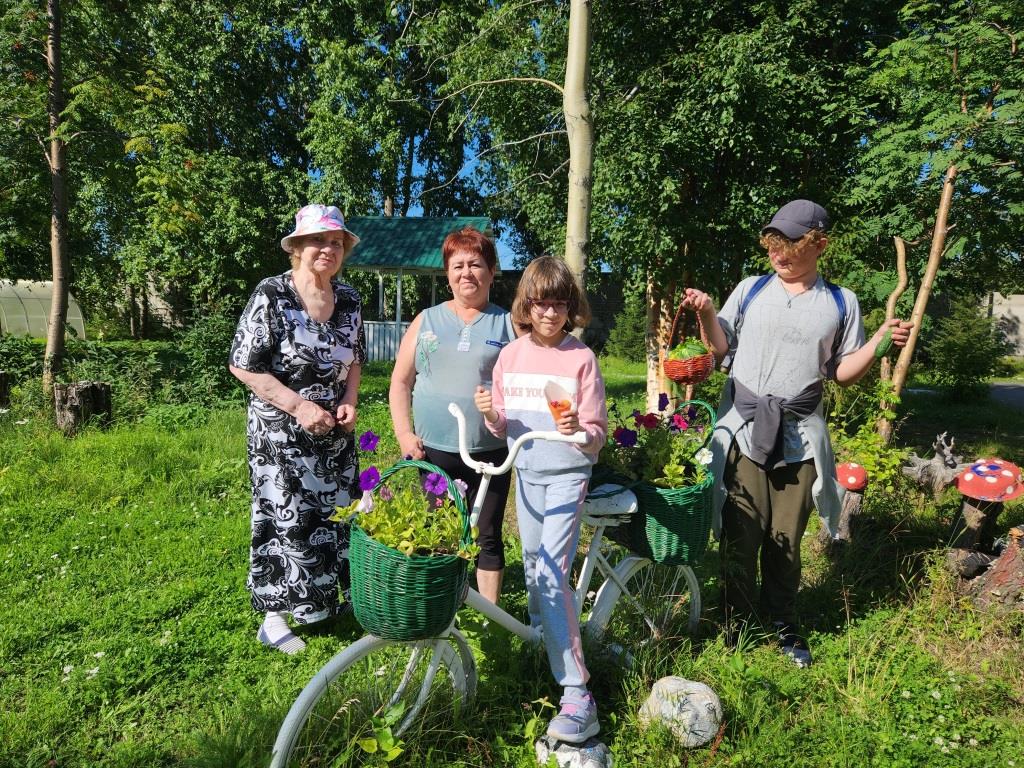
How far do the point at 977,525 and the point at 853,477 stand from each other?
2.49 ft

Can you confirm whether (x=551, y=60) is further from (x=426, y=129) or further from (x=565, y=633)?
(x=426, y=129)

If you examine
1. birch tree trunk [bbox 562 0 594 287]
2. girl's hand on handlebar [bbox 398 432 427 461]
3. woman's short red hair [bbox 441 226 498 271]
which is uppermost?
birch tree trunk [bbox 562 0 594 287]

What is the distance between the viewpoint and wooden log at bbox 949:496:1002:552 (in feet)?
11.3

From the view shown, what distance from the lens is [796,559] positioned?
2.80m

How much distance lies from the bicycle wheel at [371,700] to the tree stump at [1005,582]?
110 inches

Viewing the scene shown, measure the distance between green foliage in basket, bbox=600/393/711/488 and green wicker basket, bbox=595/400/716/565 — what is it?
2.3 inches

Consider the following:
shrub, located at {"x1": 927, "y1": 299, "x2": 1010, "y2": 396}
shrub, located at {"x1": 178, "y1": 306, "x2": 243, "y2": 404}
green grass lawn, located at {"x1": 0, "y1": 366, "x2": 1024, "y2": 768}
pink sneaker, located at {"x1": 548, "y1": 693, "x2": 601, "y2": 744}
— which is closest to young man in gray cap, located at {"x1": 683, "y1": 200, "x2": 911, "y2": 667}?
green grass lawn, located at {"x1": 0, "y1": 366, "x2": 1024, "y2": 768}

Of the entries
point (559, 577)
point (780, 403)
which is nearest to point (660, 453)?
point (780, 403)

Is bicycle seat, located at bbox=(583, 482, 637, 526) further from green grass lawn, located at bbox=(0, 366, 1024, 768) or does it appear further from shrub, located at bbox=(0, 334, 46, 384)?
shrub, located at bbox=(0, 334, 46, 384)

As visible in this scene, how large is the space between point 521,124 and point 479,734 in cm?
892

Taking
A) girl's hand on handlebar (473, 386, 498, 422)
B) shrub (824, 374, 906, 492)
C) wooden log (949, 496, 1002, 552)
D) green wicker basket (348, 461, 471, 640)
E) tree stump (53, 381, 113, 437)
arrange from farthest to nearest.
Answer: tree stump (53, 381, 113, 437)
shrub (824, 374, 906, 492)
wooden log (949, 496, 1002, 552)
girl's hand on handlebar (473, 386, 498, 422)
green wicker basket (348, 461, 471, 640)

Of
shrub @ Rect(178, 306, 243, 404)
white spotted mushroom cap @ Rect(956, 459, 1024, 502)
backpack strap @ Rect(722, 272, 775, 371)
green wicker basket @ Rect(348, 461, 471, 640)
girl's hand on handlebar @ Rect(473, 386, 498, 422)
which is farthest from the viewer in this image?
shrub @ Rect(178, 306, 243, 404)

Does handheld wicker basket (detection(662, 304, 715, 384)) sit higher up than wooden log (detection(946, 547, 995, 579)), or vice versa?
handheld wicker basket (detection(662, 304, 715, 384))

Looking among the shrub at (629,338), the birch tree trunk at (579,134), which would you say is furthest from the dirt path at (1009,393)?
the birch tree trunk at (579,134)
